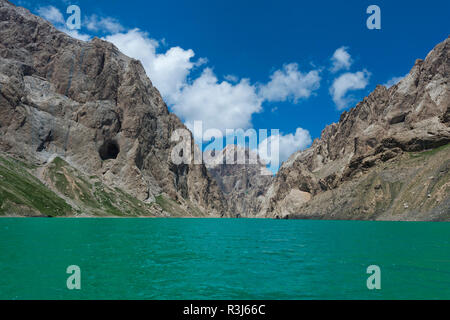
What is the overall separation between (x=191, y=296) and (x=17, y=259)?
2207cm

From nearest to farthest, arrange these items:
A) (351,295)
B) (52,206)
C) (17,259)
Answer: (351,295) → (17,259) → (52,206)

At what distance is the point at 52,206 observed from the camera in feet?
609

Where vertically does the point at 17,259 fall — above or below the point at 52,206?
below

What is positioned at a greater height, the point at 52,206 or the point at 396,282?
the point at 52,206

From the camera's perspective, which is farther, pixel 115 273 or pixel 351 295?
pixel 115 273

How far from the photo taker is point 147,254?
41.5m
